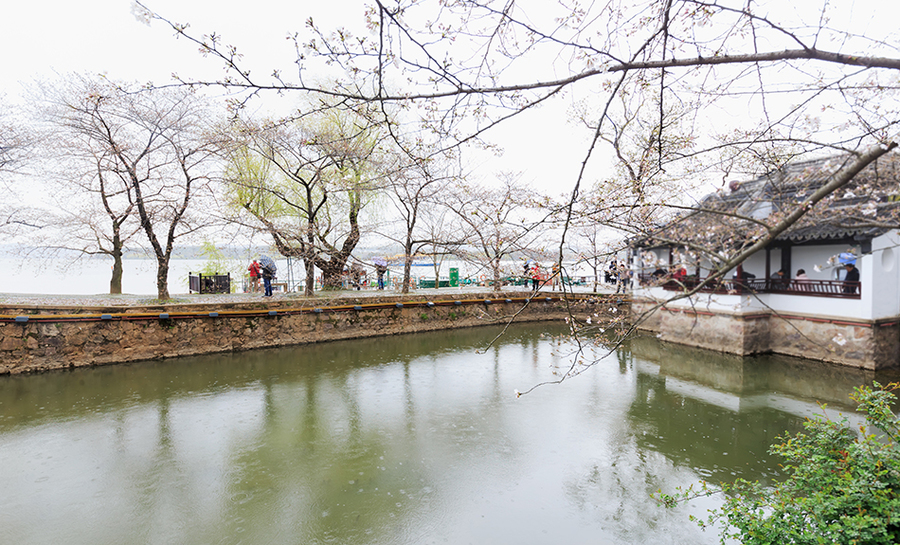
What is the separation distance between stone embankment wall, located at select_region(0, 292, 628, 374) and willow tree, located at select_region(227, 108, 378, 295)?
140 cm

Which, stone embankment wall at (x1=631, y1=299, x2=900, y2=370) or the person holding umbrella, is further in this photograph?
the person holding umbrella

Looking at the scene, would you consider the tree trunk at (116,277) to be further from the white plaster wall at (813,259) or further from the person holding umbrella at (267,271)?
the white plaster wall at (813,259)

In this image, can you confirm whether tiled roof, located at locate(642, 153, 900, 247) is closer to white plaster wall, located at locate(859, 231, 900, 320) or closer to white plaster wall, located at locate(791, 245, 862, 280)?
white plaster wall, located at locate(859, 231, 900, 320)

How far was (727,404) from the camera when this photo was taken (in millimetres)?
6727

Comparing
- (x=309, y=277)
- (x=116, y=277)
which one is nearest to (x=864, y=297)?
(x=309, y=277)

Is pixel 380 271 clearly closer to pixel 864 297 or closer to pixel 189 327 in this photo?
pixel 189 327

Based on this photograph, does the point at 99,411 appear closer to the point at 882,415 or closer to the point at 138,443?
the point at 138,443

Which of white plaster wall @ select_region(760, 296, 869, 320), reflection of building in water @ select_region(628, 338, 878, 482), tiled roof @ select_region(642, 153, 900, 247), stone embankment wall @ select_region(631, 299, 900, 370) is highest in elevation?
tiled roof @ select_region(642, 153, 900, 247)

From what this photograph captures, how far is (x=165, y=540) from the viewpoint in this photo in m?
3.34

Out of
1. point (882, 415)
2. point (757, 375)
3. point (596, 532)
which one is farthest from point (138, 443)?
point (757, 375)

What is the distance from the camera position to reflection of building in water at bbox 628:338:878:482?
4879 millimetres

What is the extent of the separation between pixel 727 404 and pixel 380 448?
18.4 feet

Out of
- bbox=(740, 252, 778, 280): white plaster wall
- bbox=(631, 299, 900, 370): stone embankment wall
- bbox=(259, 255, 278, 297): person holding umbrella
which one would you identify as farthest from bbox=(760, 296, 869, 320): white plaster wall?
bbox=(259, 255, 278, 297): person holding umbrella

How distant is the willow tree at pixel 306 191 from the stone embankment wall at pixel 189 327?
1402mm
